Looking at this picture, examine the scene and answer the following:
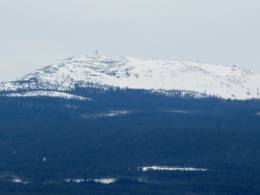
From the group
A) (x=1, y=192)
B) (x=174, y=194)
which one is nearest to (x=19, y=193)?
(x=1, y=192)

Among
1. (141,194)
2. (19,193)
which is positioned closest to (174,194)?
(141,194)

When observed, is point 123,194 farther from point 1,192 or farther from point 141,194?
point 1,192

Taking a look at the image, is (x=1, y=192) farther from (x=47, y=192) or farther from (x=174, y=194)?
(x=174, y=194)

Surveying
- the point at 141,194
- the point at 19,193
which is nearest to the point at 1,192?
the point at 19,193

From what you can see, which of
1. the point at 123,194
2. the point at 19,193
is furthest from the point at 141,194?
the point at 19,193

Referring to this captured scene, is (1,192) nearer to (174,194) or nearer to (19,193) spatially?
(19,193)
